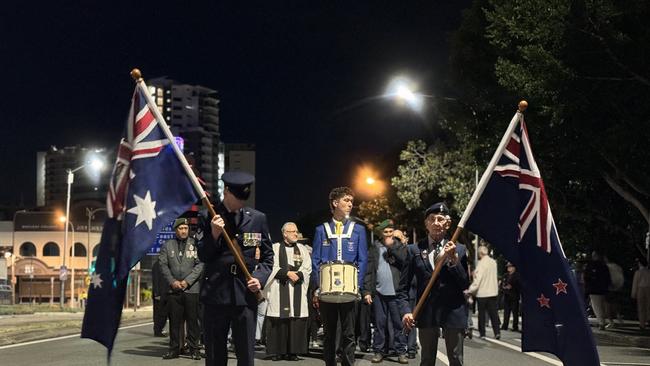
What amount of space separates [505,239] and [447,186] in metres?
29.6

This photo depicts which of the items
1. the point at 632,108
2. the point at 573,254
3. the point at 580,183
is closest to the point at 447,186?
the point at 573,254

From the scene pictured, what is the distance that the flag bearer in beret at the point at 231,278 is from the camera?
7.59m

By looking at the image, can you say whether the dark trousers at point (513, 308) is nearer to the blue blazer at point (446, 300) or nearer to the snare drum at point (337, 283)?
the snare drum at point (337, 283)

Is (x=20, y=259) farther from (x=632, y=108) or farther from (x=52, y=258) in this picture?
(x=632, y=108)

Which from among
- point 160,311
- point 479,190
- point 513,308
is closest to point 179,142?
point 513,308

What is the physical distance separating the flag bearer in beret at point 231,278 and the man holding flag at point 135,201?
32cm

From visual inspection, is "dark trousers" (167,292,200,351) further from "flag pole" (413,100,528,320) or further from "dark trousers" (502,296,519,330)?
"dark trousers" (502,296,519,330)

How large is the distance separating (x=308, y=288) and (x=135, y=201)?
22.8ft

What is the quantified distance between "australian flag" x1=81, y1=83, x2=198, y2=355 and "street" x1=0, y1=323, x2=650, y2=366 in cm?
581

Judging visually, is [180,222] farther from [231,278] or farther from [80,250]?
[80,250]

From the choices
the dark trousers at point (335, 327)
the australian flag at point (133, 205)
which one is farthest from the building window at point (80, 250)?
the australian flag at point (133, 205)

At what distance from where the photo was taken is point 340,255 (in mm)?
10219

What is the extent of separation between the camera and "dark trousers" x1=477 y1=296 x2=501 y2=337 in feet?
63.9

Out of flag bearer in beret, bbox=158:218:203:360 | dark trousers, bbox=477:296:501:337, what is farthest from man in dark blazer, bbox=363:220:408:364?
dark trousers, bbox=477:296:501:337
